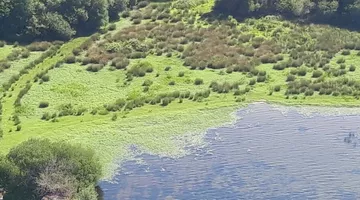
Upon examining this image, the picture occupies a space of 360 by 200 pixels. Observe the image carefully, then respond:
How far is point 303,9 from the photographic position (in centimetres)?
8438

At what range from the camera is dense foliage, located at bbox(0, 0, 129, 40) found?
79375mm

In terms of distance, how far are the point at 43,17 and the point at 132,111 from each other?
24.7m

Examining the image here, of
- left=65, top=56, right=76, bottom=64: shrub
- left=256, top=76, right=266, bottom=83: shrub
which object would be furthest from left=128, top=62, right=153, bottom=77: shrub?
left=256, top=76, right=266, bottom=83: shrub

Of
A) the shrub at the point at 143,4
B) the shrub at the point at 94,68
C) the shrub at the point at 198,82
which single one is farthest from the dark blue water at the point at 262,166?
the shrub at the point at 143,4

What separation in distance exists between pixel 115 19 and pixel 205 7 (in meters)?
11.6

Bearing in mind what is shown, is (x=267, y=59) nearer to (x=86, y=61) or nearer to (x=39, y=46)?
(x=86, y=61)

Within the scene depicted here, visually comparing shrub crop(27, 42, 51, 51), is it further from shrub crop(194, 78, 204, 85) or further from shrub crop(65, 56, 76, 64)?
shrub crop(194, 78, 204, 85)

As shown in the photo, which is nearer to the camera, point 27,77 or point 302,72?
point 302,72

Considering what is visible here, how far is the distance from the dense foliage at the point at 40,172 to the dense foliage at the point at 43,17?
36.3 meters

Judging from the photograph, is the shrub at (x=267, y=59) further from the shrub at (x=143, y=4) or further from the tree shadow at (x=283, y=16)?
the shrub at (x=143, y=4)

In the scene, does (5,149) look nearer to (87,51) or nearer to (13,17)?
(87,51)

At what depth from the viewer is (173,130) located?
57.0 m

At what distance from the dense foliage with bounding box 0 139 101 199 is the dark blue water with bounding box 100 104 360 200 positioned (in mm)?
3628

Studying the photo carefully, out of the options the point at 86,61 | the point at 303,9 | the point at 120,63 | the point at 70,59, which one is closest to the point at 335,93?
the point at 120,63
